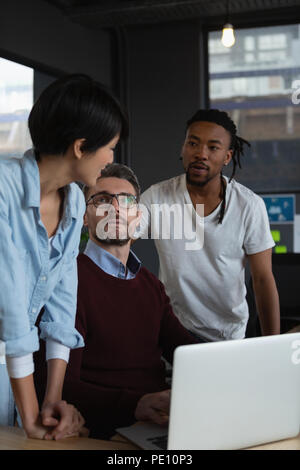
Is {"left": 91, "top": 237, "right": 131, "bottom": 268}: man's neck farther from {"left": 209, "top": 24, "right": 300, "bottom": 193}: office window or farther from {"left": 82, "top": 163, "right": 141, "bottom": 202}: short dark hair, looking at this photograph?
{"left": 209, "top": 24, "right": 300, "bottom": 193}: office window

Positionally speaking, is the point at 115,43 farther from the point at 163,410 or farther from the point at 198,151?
the point at 163,410

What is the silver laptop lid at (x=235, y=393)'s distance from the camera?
1125mm

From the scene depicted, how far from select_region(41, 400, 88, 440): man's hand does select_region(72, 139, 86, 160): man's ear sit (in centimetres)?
57

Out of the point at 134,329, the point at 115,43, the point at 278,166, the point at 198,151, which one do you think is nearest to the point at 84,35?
the point at 115,43

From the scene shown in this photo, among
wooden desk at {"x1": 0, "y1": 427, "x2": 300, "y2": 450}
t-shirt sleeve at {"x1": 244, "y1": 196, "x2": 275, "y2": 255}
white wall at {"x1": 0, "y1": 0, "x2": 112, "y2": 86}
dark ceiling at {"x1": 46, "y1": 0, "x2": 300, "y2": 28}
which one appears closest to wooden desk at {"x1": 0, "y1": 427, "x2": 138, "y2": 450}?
wooden desk at {"x1": 0, "y1": 427, "x2": 300, "y2": 450}

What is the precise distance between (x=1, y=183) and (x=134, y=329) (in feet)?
2.14

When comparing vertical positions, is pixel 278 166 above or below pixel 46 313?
above

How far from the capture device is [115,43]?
519cm

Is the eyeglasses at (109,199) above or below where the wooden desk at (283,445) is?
above

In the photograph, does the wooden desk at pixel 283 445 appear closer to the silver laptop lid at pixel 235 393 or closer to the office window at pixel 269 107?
the silver laptop lid at pixel 235 393

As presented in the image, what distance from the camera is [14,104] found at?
4086 mm

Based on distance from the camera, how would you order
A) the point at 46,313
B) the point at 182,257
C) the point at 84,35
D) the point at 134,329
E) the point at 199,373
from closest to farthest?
the point at 199,373 → the point at 46,313 → the point at 134,329 → the point at 182,257 → the point at 84,35

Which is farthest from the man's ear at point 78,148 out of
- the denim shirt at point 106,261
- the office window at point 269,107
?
the office window at point 269,107

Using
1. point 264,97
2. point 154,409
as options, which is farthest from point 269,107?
point 154,409
